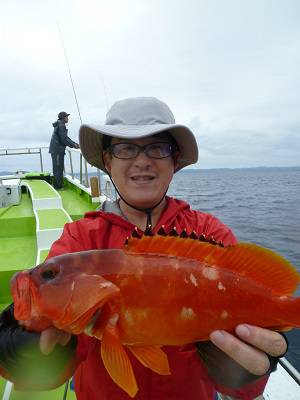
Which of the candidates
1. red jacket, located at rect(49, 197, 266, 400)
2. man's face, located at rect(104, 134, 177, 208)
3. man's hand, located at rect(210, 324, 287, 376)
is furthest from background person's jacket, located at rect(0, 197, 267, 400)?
man's hand, located at rect(210, 324, 287, 376)

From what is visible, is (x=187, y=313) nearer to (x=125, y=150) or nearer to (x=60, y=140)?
(x=125, y=150)

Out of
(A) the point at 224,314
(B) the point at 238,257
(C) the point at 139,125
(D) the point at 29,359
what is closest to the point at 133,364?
(D) the point at 29,359

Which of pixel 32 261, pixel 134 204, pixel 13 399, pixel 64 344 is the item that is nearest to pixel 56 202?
pixel 32 261

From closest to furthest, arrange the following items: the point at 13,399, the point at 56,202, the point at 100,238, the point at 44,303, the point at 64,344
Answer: the point at 44,303 < the point at 64,344 < the point at 100,238 < the point at 13,399 < the point at 56,202

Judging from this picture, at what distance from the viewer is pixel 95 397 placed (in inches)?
79.6

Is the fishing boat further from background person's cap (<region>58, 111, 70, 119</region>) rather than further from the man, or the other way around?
background person's cap (<region>58, 111, 70, 119</region>)

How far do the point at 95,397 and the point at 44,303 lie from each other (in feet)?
3.18

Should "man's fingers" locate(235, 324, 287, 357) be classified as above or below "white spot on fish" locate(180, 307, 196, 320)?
below

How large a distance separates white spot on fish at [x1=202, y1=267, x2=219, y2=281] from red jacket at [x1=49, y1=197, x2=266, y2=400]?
0.80 feet

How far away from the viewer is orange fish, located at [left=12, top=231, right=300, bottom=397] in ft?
4.87

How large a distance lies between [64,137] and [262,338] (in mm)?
10720

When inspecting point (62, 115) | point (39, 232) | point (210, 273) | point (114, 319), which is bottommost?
point (39, 232)

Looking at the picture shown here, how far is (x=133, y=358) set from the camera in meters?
1.98

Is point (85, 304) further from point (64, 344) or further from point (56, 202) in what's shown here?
point (56, 202)
